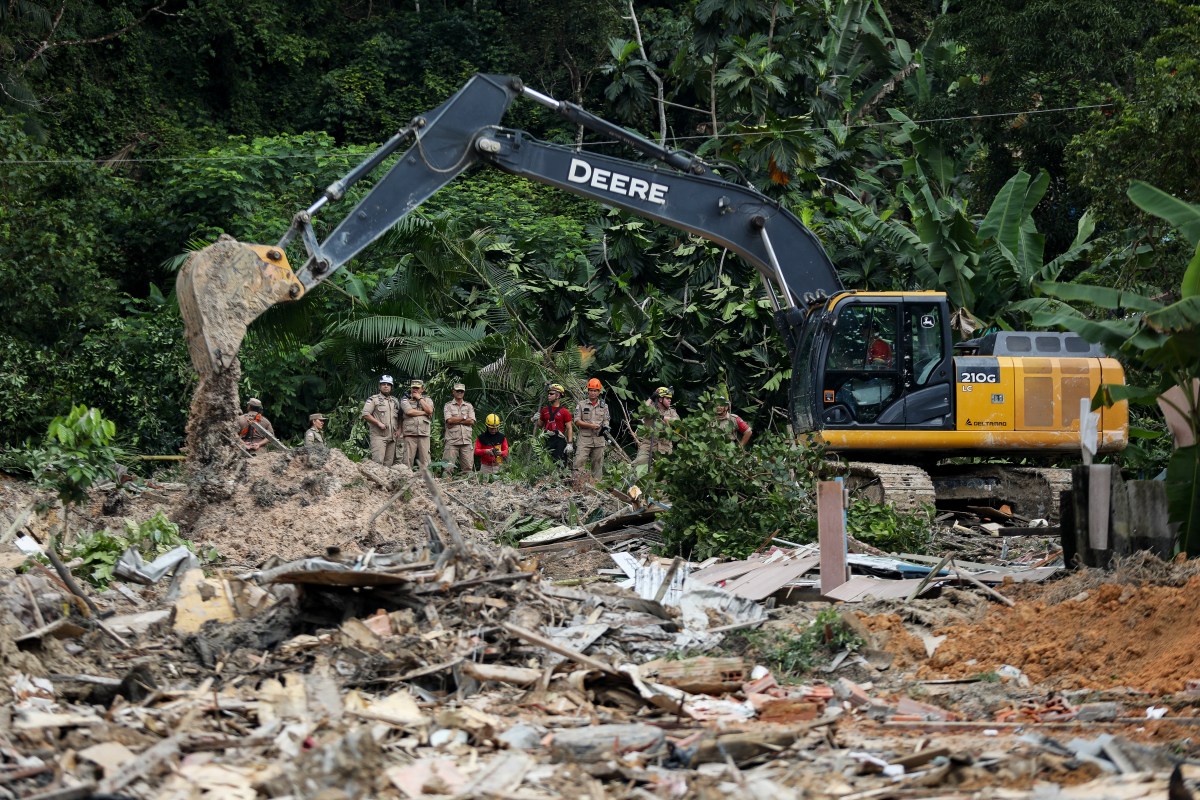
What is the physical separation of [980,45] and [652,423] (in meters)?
12.7

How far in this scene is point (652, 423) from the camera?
574 inches

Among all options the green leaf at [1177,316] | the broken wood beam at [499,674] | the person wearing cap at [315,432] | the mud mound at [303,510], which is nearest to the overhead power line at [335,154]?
the person wearing cap at [315,432]

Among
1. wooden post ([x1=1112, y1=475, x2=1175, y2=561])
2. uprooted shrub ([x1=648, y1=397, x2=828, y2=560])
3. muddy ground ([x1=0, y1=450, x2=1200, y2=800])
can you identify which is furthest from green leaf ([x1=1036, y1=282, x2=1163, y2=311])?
uprooted shrub ([x1=648, y1=397, x2=828, y2=560])

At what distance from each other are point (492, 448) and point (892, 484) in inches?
276

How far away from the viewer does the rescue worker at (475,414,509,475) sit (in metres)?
19.3

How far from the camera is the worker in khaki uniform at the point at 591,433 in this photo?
18.6 m

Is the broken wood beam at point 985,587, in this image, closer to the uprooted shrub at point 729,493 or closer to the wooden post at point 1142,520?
the wooden post at point 1142,520

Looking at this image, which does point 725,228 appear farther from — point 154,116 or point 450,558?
point 154,116

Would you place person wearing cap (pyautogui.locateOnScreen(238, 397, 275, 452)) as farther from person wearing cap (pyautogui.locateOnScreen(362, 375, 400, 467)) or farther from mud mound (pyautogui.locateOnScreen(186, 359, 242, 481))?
mud mound (pyautogui.locateOnScreen(186, 359, 242, 481))

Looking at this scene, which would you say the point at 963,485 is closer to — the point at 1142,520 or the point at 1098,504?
the point at 1098,504

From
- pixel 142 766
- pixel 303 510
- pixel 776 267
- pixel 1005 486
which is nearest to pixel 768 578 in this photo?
pixel 303 510

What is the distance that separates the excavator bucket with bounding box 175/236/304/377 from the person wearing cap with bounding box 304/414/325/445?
2795 millimetres

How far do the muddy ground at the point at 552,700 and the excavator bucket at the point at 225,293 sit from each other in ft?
9.52

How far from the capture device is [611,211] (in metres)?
25.8
